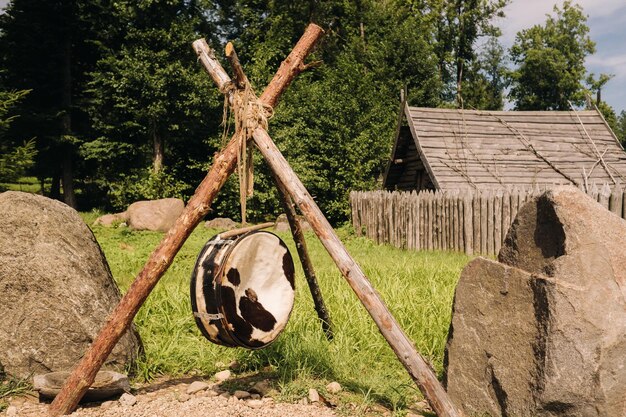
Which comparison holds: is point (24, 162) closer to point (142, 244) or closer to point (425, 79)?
point (142, 244)

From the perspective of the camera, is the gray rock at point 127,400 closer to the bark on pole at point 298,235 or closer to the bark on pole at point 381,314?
the bark on pole at point 298,235

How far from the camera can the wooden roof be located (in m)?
15.2

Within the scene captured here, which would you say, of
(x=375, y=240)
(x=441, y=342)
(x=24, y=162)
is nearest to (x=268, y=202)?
(x=375, y=240)

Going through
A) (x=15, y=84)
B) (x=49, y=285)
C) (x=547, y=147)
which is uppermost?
(x=15, y=84)

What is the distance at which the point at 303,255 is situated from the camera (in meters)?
4.77

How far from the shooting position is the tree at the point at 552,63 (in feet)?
153

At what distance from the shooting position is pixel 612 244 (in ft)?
12.1

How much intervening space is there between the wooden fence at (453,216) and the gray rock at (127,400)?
382 inches

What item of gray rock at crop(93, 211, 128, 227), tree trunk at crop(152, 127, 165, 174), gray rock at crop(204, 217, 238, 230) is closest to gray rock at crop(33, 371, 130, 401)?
gray rock at crop(204, 217, 238, 230)

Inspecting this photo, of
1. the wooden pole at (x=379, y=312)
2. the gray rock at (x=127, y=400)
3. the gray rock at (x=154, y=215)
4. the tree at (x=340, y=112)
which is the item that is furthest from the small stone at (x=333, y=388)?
the tree at (x=340, y=112)

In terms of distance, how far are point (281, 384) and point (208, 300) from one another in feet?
Answer: 3.70

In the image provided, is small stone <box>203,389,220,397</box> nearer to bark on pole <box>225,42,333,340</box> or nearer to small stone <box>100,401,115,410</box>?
small stone <box>100,401,115,410</box>

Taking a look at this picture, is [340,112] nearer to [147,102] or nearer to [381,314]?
[147,102]

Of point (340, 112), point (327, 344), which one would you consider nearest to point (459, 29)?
point (340, 112)
